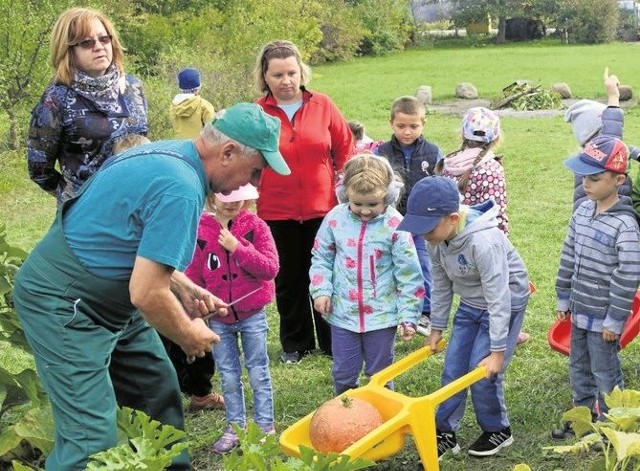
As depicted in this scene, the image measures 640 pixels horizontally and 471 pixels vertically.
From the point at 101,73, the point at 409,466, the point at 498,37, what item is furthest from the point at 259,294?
the point at 498,37

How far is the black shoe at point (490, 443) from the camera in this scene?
14.5 ft

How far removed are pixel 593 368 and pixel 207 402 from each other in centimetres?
210

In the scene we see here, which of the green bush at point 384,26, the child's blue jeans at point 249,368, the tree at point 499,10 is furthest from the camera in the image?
the tree at point 499,10

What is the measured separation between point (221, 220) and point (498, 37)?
53.4 meters

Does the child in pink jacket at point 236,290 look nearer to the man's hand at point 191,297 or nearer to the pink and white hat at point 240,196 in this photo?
the pink and white hat at point 240,196

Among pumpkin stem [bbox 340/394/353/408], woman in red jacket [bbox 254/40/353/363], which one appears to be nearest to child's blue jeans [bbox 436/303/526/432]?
pumpkin stem [bbox 340/394/353/408]

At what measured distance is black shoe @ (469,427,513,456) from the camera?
14.5ft

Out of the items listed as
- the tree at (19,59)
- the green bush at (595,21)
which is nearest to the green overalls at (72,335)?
the tree at (19,59)

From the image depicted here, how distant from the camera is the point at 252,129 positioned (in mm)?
3010

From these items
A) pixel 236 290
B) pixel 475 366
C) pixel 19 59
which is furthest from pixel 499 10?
pixel 475 366

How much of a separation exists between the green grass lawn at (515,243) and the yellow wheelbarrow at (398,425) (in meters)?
0.46

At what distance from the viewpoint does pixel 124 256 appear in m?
3.16

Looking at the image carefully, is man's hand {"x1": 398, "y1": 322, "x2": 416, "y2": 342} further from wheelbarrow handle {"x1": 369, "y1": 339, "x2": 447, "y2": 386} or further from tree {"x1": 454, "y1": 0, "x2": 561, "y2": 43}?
tree {"x1": 454, "y1": 0, "x2": 561, "y2": 43}

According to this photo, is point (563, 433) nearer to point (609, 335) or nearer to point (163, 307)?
point (609, 335)
